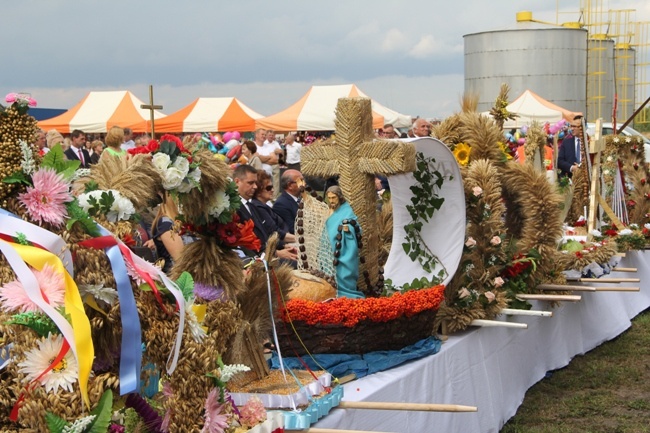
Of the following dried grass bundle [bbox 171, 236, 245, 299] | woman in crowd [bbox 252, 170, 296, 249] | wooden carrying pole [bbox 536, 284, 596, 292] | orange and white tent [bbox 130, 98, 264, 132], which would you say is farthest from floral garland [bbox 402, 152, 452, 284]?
orange and white tent [bbox 130, 98, 264, 132]

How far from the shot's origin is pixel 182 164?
3.34 m

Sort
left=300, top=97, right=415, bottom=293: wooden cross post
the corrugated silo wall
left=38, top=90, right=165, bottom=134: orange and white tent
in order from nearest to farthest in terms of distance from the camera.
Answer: left=300, top=97, right=415, bottom=293: wooden cross post < left=38, top=90, right=165, bottom=134: orange and white tent < the corrugated silo wall

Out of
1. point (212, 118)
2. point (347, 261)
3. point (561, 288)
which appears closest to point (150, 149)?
point (347, 261)

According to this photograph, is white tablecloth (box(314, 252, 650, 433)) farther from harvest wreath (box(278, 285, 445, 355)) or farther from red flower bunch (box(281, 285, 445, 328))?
red flower bunch (box(281, 285, 445, 328))

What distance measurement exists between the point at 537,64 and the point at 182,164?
25.6 meters

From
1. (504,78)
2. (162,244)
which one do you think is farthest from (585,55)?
(162,244)

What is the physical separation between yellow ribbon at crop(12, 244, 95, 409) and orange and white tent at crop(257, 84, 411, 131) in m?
17.1

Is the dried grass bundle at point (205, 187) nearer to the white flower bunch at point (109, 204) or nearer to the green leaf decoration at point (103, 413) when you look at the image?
the white flower bunch at point (109, 204)

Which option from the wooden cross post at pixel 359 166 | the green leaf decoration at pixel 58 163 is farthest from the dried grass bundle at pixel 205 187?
the wooden cross post at pixel 359 166

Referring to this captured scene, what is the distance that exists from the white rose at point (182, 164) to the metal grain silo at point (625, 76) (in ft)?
97.0

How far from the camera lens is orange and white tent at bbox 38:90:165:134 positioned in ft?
67.8

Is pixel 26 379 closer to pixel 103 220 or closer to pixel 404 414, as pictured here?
pixel 103 220

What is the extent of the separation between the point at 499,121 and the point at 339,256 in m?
2.79

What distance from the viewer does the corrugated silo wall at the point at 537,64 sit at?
2752cm
